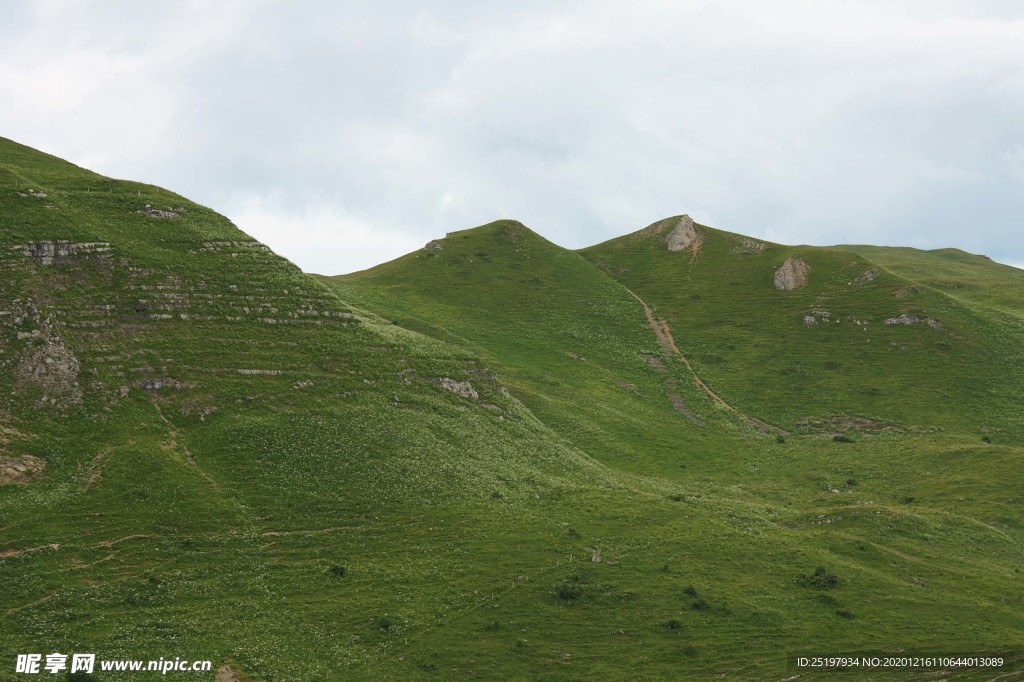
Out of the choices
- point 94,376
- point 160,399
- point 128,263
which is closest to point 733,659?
point 160,399

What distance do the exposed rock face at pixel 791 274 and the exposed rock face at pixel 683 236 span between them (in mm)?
22524

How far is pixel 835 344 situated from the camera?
115m

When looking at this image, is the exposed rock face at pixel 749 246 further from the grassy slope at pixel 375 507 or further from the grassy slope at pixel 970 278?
the grassy slope at pixel 375 507

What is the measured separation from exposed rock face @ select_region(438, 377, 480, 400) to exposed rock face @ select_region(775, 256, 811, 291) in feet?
245

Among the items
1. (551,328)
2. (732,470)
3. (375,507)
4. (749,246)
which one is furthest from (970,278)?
(375,507)

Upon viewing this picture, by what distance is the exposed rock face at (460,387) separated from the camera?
253 feet

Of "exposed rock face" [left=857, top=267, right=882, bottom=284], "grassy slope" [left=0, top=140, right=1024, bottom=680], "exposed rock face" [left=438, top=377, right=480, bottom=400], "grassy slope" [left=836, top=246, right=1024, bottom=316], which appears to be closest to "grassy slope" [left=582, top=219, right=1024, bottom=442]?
"exposed rock face" [left=857, top=267, right=882, bottom=284]

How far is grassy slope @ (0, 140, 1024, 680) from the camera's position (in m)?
45.5

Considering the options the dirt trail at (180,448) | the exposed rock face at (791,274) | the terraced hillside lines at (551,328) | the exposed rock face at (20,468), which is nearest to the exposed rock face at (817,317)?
the exposed rock face at (791,274)

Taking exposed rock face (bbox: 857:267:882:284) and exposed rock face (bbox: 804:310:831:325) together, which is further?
exposed rock face (bbox: 857:267:882:284)

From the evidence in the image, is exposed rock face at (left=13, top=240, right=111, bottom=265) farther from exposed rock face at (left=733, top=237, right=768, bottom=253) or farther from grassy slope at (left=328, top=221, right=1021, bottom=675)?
exposed rock face at (left=733, top=237, right=768, bottom=253)

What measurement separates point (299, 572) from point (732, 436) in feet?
196

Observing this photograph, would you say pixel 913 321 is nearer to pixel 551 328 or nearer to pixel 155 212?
pixel 551 328

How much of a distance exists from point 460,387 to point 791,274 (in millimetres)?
79093
